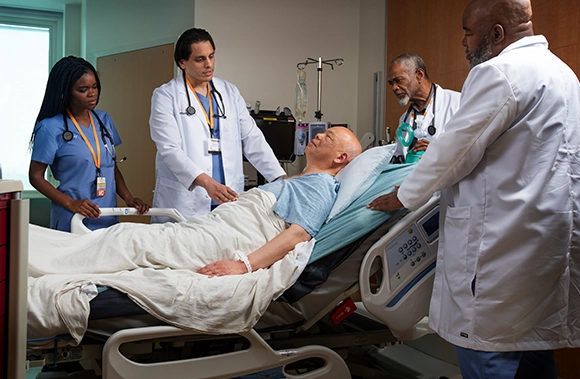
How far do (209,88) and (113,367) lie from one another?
5.52ft

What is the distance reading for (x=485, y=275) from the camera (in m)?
1.46

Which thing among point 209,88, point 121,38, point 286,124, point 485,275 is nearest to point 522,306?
point 485,275

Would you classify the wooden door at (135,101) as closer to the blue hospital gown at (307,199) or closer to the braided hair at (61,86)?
the braided hair at (61,86)

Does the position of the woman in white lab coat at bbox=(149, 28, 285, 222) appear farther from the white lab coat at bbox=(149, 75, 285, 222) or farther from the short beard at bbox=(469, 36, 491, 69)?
the short beard at bbox=(469, 36, 491, 69)

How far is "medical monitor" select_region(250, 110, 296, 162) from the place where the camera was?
13.6ft

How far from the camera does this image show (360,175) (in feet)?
6.77

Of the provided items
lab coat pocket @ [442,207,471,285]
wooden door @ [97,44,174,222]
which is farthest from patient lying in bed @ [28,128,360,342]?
wooden door @ [97,44,174,222]

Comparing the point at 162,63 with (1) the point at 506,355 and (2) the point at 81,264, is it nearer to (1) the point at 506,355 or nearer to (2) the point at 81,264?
(2) the point at 81,264

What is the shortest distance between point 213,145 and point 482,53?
5.17 feet

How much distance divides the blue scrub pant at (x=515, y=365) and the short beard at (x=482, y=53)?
2.62 ft

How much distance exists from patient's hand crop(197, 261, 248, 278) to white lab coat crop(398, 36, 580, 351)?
736 mm

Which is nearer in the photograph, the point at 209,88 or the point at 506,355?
the point at 506,355

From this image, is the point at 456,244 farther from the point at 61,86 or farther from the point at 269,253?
the point at 61,86

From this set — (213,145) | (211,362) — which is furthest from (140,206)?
(211,362)
